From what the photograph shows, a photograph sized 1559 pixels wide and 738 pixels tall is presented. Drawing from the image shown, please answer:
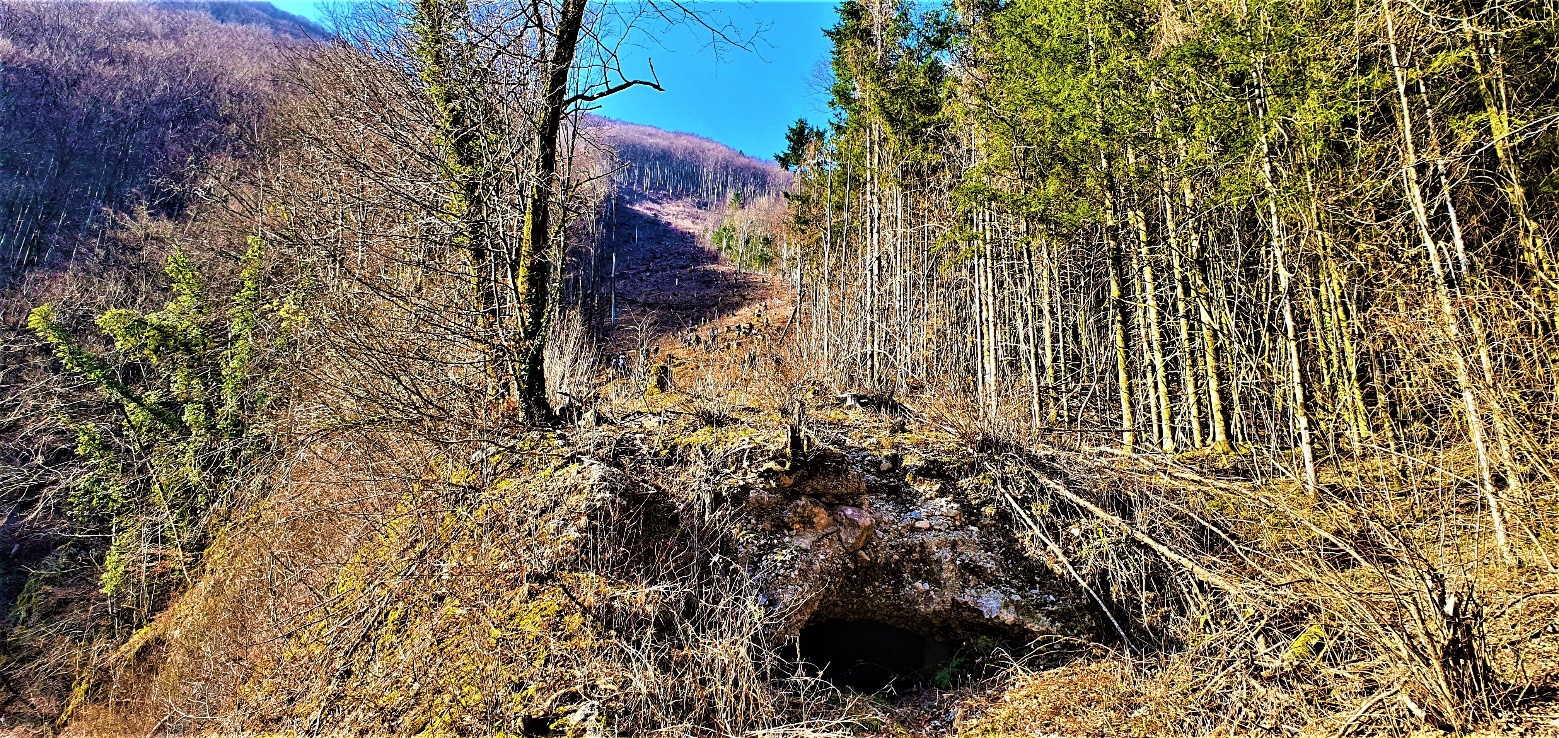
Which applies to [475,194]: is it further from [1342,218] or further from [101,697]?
[101,697]

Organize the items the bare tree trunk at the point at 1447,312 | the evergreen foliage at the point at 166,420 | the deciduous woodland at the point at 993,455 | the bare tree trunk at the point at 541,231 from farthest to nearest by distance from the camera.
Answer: the evergreen foliage at the point at 166,420, the bare tree trunk at the point at 541,231, the bare tree trunk at the point at 1447,312, the deciduous woodland at the point at 993,455

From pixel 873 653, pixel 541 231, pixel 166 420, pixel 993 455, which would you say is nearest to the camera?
pixel 541 231

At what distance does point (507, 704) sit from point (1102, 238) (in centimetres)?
1075

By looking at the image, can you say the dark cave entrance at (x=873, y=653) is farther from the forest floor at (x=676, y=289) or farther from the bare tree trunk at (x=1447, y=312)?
the forest floor at (x=676, y=289)

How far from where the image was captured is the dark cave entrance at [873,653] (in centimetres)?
449

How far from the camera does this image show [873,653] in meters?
4.89

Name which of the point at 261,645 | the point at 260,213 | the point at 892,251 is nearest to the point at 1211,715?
the point at 261,645

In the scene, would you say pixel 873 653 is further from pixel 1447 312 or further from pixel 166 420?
pixel 166 420

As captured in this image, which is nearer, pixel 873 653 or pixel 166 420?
pixel 873 653

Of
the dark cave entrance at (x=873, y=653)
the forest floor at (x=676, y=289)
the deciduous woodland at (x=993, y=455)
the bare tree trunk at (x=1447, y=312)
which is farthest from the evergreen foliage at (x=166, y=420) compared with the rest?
the bare tree trunk at (x=1447, y=312)

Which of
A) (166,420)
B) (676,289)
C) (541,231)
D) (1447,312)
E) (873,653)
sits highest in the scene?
(676,289)

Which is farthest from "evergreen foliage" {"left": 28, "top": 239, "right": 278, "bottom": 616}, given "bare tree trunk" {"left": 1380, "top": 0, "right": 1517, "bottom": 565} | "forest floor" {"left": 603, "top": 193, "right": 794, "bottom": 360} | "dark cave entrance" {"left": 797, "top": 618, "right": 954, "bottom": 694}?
"bare tree trunk" {"left": 1380, "top": 0, "right": 1517, "bottom": 565}

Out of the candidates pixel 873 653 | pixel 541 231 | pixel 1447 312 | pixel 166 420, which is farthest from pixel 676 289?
pixel 1447 312

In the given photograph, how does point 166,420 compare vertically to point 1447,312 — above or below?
below
